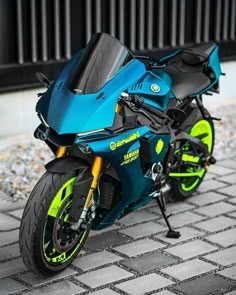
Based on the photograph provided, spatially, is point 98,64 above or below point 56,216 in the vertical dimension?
above

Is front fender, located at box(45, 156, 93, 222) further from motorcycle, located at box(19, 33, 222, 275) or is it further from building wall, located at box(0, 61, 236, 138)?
building wall, located at box(0, 61, 236, 138)

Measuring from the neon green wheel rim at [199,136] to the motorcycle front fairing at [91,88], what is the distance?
3.84ft

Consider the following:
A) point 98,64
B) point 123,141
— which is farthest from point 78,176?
point 98,64

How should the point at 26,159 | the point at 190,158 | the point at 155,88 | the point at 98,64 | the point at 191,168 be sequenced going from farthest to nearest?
1. the point at 26,159
2. the point at 191,168
3. the point at 190,158
4. the point at 155,88
5. the point at 98,64

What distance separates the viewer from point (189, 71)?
6.07m

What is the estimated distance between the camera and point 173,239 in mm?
5508

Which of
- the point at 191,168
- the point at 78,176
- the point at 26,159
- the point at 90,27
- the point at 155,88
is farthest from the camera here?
the point at 90,27

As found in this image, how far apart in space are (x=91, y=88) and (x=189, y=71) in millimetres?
1421

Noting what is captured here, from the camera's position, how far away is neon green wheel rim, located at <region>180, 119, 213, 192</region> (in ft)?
20.3

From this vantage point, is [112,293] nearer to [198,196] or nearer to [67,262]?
[67,262]

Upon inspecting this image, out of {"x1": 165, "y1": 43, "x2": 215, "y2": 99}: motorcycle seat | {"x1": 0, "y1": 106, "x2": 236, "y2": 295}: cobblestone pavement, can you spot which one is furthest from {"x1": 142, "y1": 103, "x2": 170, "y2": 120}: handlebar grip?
{"x1": 0, "y1": 106, "x2": 236, "y2": 295}: cobblestone pavement

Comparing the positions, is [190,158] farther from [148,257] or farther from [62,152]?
[62,152]

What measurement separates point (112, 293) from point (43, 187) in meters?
0.71

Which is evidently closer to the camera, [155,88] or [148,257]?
[148,257]
